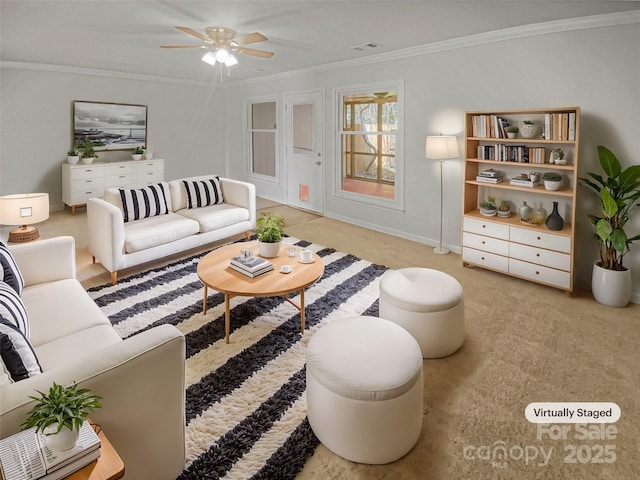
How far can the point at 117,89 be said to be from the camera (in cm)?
680

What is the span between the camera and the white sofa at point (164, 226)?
3.68 m

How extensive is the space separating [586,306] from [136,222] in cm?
435

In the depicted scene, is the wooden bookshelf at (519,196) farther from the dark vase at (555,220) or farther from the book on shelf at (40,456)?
the book on shelf at (40,456)

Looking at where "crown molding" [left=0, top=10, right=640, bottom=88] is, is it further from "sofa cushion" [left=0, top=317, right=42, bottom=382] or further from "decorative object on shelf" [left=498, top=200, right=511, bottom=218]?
"sofa cushion" [left=0, top=317, right=42, bottom=382]

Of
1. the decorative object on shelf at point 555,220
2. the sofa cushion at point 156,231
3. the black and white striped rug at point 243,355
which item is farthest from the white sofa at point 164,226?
the decorative object on shelf at point 555,220

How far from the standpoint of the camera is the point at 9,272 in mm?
2252

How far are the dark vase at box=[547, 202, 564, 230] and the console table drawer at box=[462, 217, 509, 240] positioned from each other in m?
0.36

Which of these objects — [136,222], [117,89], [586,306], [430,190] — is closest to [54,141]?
[117,89]

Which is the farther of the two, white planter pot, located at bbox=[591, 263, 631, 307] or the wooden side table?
white planter pot, located at bbox=[591, 263, 631, 307]

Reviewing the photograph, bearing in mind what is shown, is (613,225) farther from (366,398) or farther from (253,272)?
(253,272)

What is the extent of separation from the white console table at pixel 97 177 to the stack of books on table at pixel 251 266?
3.63m

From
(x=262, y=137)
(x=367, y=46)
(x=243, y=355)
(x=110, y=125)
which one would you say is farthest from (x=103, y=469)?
(x=262, y=137)

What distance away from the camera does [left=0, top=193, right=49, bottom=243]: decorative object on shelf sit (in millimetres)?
3277

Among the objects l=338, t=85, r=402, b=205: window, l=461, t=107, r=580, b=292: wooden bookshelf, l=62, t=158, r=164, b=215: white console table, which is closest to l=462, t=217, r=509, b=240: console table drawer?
l=461, t=107, r=580, b=292: wooden bookshelf
